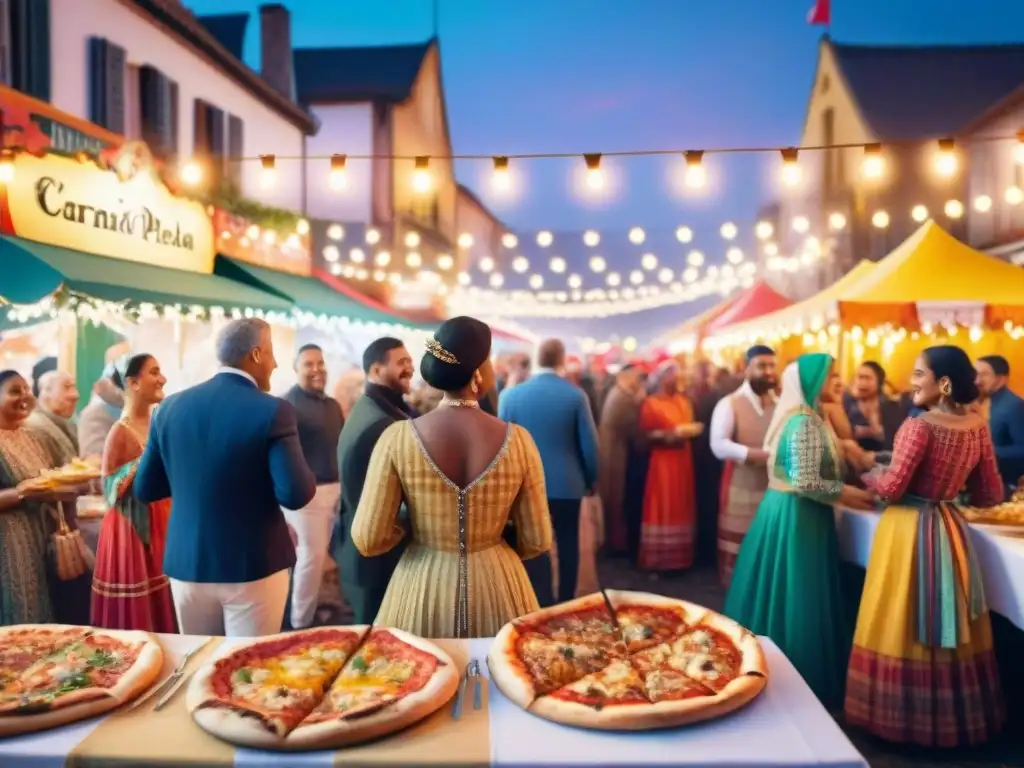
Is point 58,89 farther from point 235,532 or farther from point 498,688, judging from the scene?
point 498,688

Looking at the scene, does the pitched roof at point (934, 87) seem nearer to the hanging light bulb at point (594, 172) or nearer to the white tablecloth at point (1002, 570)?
the hanging light bulb at point (594, 172)

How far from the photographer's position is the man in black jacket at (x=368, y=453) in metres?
3.64

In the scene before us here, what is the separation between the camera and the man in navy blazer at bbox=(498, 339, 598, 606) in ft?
18.0

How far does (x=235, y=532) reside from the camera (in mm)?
2893

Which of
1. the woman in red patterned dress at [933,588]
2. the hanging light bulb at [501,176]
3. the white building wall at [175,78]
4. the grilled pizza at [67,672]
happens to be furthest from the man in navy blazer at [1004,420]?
the white building wall at [175,78]

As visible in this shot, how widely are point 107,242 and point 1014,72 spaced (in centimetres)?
2088

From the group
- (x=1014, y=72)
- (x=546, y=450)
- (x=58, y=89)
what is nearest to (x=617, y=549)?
(x=546, y=450)

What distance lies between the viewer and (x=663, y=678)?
2.06 m

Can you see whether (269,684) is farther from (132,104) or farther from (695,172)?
(132,104)

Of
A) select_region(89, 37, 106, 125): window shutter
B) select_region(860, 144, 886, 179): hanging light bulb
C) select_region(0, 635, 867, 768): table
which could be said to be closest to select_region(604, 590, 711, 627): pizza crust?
select_region(0, 635, 867, 768): table

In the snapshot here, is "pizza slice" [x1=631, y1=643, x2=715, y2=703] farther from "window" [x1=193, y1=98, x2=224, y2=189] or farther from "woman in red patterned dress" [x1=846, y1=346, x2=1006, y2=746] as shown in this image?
"window" [x1=193, y1=98, x2=224, y2=189]

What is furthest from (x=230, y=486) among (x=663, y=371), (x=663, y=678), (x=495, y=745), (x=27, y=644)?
(x=663, y=371)

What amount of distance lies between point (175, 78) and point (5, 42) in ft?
11.0

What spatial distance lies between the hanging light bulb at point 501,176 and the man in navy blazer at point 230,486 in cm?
330
